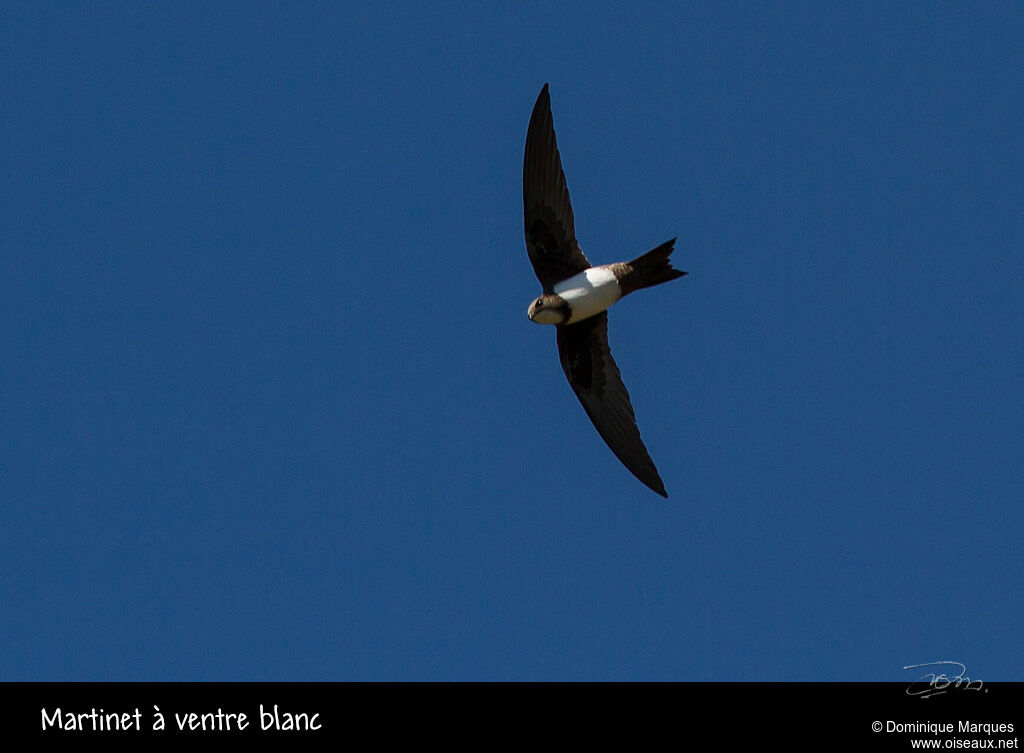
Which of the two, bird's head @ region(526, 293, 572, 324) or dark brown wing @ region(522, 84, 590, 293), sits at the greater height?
dark brown wing @ region(522, 84, 590, 293)

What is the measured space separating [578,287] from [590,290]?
0.34 feet

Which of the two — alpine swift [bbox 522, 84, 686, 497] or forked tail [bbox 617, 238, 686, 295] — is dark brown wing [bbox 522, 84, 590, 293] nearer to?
alpine swift [bbox 522, 84, 686, 497]

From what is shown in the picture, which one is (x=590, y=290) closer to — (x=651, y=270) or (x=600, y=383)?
(x=651, y=270)

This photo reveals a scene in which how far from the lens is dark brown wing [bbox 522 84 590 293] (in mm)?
11469

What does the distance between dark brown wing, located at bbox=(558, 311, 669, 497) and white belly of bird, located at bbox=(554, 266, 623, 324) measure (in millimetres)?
387

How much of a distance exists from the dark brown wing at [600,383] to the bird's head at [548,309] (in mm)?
417

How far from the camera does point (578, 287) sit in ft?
37.9

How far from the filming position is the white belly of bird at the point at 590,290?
1149cm

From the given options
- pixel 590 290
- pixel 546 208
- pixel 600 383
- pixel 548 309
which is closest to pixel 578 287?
pixel 590 290

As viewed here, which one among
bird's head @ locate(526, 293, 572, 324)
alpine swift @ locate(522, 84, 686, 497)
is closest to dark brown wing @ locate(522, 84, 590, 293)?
alpine swift @ locate(522, 84, 686, 497)

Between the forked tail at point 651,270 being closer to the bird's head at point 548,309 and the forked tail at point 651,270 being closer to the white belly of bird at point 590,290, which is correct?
the white belly of bird at point 590,290
